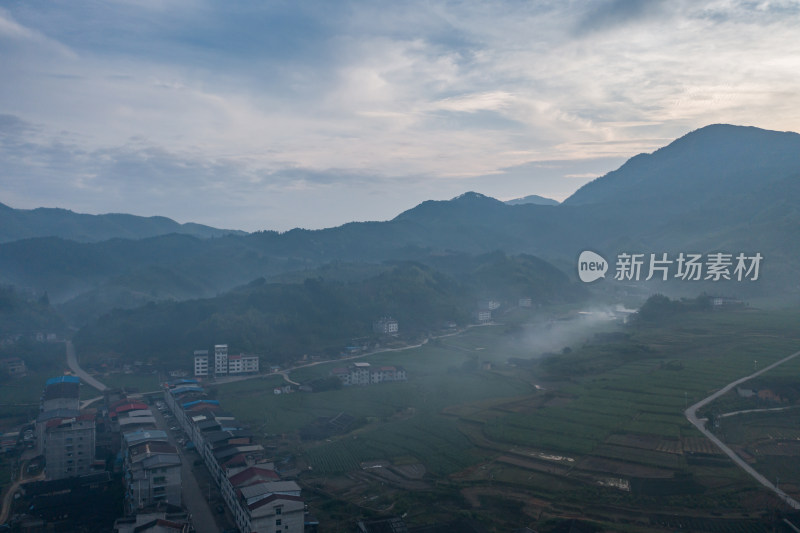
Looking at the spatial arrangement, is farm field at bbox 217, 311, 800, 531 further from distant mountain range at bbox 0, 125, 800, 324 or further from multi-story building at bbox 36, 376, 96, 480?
distant mountain range at bbox 0, 125, 800, 324

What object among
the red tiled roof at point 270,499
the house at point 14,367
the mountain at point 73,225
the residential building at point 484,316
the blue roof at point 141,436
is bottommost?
the house at point 14,367

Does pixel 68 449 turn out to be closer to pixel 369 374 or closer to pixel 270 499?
pixel 270 499

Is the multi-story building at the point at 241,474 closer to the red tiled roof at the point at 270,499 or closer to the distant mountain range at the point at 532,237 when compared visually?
the red tiled roof at the point at 270,499

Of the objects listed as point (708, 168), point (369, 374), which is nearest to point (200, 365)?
point (369, 374)

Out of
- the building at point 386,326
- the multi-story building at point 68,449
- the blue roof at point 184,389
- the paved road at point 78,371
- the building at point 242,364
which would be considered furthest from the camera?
the building at point 386,326

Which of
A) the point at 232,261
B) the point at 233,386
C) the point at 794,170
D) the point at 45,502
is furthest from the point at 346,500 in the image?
the point at 794,170

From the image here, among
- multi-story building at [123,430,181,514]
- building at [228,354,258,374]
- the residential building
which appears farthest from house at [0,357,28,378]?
the residential building

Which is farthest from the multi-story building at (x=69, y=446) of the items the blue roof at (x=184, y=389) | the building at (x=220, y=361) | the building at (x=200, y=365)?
the building at (x=220, y=361)

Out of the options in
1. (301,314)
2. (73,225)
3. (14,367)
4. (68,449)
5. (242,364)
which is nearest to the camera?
(68,449)

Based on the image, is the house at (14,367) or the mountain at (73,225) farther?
the mountain at (73,225)
